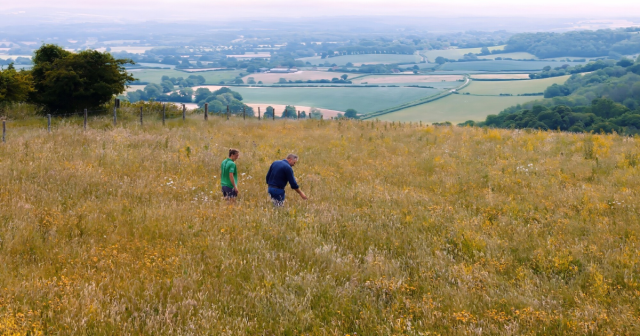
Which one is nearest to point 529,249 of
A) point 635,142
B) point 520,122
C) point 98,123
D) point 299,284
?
point 299,284

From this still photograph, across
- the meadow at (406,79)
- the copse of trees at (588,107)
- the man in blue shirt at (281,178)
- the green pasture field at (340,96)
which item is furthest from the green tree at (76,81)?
the meadow at (406,79)

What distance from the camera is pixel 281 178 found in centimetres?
1025

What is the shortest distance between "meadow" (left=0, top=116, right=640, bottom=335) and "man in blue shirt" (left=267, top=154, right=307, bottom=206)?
1.12ft

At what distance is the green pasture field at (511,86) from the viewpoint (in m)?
126

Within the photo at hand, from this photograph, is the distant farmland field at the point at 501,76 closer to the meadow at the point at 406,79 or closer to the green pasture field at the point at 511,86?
the meadow at the point at 406,79

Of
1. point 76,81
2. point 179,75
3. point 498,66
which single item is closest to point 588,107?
point 76,81

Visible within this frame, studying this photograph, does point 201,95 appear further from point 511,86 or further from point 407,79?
point 511,86

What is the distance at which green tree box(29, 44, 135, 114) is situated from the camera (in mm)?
24031

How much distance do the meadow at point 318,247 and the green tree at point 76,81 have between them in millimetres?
8980

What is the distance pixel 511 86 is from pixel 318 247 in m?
143

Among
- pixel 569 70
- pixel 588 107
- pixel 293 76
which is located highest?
pixel 569 70

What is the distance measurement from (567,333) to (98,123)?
22.8 m

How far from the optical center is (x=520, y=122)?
58.3m

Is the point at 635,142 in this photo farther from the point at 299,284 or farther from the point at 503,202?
the point at 299,284
